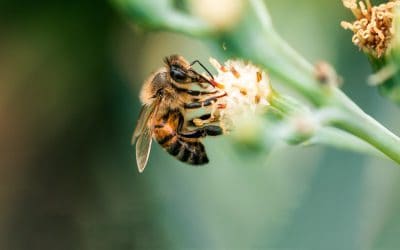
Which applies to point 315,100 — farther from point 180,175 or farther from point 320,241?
point 180,175

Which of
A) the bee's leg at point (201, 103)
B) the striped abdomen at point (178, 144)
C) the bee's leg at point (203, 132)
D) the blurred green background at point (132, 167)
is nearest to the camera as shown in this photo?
the bee's leg at point (201, 103)


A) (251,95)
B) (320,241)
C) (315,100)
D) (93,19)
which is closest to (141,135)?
(251,95)

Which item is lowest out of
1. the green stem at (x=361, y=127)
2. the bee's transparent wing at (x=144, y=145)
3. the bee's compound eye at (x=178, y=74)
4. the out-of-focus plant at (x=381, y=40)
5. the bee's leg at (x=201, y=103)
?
the bee's transparent wing at (x=144, y=145)

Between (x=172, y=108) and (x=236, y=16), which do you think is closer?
(x=236, y=16)

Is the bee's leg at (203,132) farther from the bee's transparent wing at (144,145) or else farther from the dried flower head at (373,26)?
the dried flower head at (373,26)

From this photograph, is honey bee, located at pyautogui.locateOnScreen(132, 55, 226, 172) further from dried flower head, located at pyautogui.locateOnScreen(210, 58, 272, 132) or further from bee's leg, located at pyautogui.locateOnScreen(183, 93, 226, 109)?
dried flower head, located at pyautogui.locateOnScreen(210, 58, 272, 132)

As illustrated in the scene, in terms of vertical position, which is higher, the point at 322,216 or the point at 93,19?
the point at 93,19

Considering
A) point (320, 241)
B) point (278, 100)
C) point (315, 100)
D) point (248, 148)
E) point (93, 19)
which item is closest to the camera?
point (248, 148)

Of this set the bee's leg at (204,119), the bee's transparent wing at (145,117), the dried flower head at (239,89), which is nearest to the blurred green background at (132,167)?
the bee's transparent wing at (145,117)
